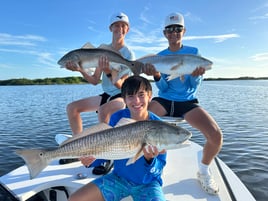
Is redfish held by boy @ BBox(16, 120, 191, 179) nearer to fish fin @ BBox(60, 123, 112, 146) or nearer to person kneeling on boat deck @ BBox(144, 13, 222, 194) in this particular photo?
fish fin @ BBox(60, 123, 112, 146)

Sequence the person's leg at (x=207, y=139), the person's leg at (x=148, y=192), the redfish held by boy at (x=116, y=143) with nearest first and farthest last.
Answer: the redfish held by boy at (x=116, y=143)
the person's leg at (x=148, y=192)
the person's leg at (x=207, y=139)

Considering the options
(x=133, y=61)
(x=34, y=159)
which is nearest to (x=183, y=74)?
(x=133, y=61)

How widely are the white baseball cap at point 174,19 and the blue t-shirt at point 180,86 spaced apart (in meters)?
0.64

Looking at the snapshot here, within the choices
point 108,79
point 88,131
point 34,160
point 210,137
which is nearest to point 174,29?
point 108,79

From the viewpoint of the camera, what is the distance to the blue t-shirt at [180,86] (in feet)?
17.1

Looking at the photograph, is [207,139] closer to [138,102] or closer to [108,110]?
[138,102]

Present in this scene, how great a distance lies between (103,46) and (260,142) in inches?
375

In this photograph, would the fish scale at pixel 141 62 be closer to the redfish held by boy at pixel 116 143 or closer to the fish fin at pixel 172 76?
the fish fin at pixel 172 76

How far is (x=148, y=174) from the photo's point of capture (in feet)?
10.9

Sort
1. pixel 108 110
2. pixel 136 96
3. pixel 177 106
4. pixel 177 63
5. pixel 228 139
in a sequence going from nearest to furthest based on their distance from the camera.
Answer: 1. pixel 136 96
2. pixel 108 110
3. pixel 177 106
4. pixel 177 63
5. pixel 228 139

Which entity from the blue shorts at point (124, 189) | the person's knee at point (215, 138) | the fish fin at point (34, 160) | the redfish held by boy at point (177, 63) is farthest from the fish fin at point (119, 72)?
the fish fin at point (34, 160)

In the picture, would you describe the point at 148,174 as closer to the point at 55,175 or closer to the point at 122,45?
the point at 55,175

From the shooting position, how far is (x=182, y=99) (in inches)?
202

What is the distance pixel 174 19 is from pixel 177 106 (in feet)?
5.33
